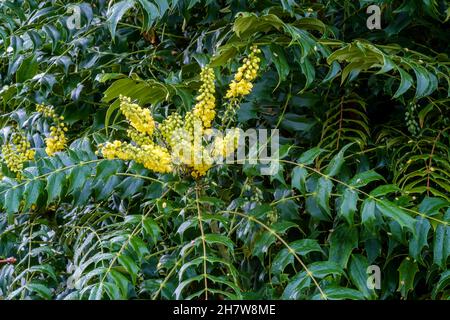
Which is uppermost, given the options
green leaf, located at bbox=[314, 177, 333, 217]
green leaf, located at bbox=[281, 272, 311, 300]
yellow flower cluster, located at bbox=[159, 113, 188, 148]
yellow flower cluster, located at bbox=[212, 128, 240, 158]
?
yellow flower cluster, located at bbox=[159, 113, 188, 148]

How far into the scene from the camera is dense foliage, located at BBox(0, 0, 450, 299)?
2.23 m

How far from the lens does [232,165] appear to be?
101 inches

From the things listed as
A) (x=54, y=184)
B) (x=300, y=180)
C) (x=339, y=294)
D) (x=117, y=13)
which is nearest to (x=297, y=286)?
(x=339, y=294)

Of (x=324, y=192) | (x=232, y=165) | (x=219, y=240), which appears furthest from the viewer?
(x=232, y=165)

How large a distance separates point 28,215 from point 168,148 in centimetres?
80

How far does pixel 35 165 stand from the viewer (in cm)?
258

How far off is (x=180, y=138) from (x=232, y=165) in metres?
0.30

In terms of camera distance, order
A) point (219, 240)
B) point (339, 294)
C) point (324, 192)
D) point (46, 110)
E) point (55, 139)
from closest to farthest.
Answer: point (339, 294) < point (219, 240) < point (324, 192) < point (55, 139) < point (46, 110)

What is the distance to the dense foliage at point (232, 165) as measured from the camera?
7.32 feet

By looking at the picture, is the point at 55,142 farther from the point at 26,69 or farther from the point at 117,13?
the point at 117,13

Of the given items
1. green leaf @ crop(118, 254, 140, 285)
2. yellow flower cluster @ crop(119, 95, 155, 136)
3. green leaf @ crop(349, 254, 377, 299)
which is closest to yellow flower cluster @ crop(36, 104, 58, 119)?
yellow flower cluster @ crop(119, 95, 155, 136)

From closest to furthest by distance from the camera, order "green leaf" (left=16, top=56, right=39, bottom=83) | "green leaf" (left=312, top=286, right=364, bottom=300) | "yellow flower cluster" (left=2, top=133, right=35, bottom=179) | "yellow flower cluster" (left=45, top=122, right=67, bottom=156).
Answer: "green leaf" (left=312, top=286, right=364, bottom=300) → "yellow flower cluster" (left=2, top=133, right=35, bottom=179) → "yellow flower cluster" (left=45, top=122, right=67, bottom=156) → "green leaf" (left=16, top=56, right=39, bottom=83)

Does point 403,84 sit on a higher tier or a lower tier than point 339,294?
higher

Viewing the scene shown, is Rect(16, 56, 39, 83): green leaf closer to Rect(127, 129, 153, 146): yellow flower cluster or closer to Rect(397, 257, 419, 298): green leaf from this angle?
Rect(127, 129, 153, 146): yellow flower cluster
